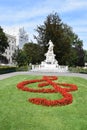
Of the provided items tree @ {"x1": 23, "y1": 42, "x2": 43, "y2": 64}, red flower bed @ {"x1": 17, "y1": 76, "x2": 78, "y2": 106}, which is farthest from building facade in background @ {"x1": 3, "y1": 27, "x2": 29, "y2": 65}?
red flower bed @ {"x1": 17, "y1": 76, "x2": 78, "y2": 106}

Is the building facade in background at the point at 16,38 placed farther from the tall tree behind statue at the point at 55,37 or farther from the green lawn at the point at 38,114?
the green lawn at the point at 38,114

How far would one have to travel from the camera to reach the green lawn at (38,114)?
12.2 meters

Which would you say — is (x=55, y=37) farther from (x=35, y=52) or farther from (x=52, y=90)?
(x=52, y=90)

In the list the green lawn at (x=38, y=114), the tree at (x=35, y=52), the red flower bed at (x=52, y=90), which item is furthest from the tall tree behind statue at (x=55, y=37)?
the green lawn at (x=38, y=114)

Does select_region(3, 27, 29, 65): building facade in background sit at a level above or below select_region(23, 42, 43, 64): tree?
above

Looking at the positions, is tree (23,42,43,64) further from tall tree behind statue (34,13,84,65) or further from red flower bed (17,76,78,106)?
red flower bed (17,76,78,106)

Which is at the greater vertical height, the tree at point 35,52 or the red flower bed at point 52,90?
the tree at point 35,52

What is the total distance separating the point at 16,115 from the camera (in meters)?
13.2

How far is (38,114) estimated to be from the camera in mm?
13383

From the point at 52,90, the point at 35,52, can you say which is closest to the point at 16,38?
the point at 35,52

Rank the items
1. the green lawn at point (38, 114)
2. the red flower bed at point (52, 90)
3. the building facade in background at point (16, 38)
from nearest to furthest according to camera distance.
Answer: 1. the green lawn at point (38, 114)
2. the red flower bed at point (52, 90)
3. the building facade in background at point (16, 38)

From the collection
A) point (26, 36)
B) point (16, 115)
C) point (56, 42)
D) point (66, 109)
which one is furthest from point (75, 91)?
point (26, 36)

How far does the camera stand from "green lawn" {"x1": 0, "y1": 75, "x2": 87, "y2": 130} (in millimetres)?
12172

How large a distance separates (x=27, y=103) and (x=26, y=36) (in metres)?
153
